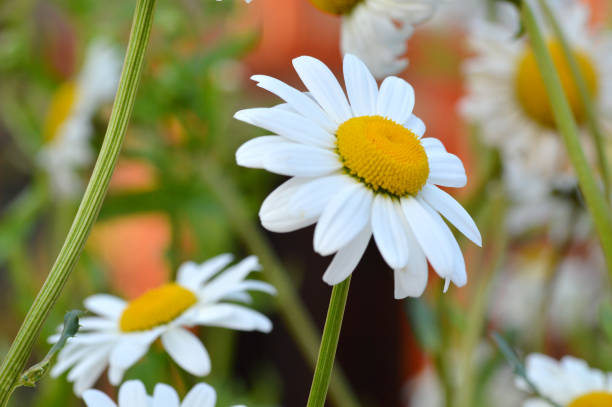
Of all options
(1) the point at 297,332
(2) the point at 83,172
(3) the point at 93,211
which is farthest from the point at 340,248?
(2) the point at 83,172

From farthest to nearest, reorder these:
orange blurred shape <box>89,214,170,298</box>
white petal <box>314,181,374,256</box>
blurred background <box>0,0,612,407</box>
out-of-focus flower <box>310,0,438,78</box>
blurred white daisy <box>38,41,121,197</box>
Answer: orange blurred shape <box>89,214,170,298</box> < blurred white daisy <box>38,41,121,197</box> < blurred background <box>0,0,612,407</box> < out-of-focus flower <box>310,0,438,78</box> < white petal <box>314,181,374,256</box>

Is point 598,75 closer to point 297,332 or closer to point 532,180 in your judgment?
point 532,180

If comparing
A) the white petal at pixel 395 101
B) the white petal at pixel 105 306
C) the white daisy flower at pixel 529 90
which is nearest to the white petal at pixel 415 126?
the white petal at pixel 395 101

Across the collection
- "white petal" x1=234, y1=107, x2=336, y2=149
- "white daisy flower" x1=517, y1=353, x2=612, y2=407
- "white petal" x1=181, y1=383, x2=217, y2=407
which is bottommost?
"white daisy flower" x1=517, y1=353, x2=612, y2=407

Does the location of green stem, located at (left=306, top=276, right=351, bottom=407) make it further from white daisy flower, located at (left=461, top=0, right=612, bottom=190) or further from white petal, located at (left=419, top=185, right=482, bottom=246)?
white daisy flower, located at (left=461, top=0, right=612, bottom=190)

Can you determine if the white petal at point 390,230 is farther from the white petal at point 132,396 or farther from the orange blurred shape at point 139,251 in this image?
the orange blurred shape at point 139,251

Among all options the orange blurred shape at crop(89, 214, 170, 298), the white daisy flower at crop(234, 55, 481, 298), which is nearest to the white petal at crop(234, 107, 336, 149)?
the white daisy flower at crop(234, 55, 481, 298)

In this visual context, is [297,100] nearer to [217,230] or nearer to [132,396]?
[132,396]

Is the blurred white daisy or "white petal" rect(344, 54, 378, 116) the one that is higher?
the blurred white daisy
